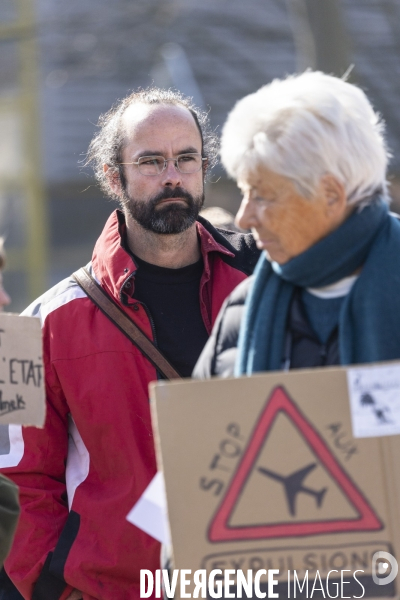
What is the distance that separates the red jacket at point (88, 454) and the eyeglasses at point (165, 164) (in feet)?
1.00

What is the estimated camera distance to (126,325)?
10.2 ft

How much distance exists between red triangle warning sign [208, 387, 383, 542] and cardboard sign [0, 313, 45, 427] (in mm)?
611

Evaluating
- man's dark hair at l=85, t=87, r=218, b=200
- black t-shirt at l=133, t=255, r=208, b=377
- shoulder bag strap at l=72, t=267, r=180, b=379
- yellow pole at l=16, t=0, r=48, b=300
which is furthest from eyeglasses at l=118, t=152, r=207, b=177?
yellow pole at l=16, t=0, r=48, b=300

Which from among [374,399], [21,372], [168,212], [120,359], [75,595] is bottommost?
[75,595]

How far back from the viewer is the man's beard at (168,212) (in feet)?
10.8

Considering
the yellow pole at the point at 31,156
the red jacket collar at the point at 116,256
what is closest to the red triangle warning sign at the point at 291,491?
the red jacket collar at the point at 116,256

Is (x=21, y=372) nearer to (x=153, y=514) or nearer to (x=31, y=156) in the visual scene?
(x=153, y=514)

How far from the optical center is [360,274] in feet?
7.12

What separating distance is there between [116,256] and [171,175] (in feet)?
1.12

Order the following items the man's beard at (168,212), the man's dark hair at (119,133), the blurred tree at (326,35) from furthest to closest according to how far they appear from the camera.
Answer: the blurred tree at (326,35) → the man's dark hair at (119,133) → the man's beard at (168,212)

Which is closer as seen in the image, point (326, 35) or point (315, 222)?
point (315, 222)

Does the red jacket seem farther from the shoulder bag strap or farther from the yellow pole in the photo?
the yellow pole

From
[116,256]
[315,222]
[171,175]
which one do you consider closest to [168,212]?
[171,175]

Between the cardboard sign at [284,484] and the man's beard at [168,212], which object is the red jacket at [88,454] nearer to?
the man's beard at [168,212]
